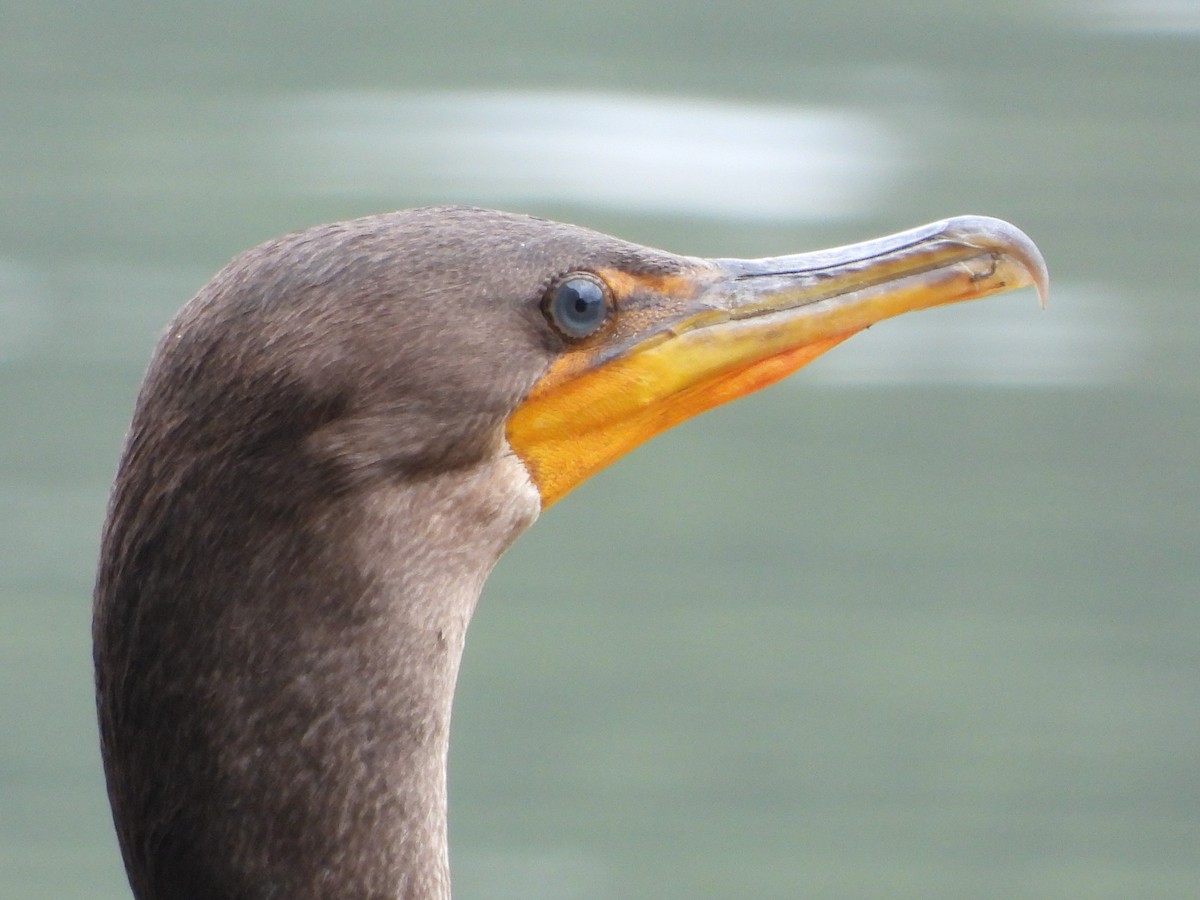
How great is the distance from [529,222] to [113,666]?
0.55 meters

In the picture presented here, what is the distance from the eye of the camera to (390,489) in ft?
4.97

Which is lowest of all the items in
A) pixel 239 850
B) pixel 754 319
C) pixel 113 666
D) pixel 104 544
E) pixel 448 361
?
pixel 239 850

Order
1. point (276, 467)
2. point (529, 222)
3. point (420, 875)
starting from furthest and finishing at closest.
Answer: point (529, 222) < point (420, 875) < point (276, 467)

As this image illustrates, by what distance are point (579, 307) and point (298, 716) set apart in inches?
17.9

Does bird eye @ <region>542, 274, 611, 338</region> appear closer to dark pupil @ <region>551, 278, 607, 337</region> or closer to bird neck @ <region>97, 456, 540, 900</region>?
dark pupil @ <region>551, 278, 607, 337</region>

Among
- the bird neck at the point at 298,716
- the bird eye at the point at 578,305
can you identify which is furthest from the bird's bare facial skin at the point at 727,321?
the bird neck at the point at 298,716

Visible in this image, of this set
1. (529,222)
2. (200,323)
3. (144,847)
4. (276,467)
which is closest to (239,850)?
(144,847)

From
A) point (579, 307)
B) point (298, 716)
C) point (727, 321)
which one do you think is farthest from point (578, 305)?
point (298, 716)

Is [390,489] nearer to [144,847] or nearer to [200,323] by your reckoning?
[200,323]

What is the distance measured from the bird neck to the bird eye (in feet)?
0.63

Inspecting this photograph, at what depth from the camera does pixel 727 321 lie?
1.75 metres

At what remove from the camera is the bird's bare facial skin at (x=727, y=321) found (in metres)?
1.70

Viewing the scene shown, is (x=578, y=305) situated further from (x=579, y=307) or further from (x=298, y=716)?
(x=298, y=716)

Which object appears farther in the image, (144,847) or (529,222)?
(529,222)
